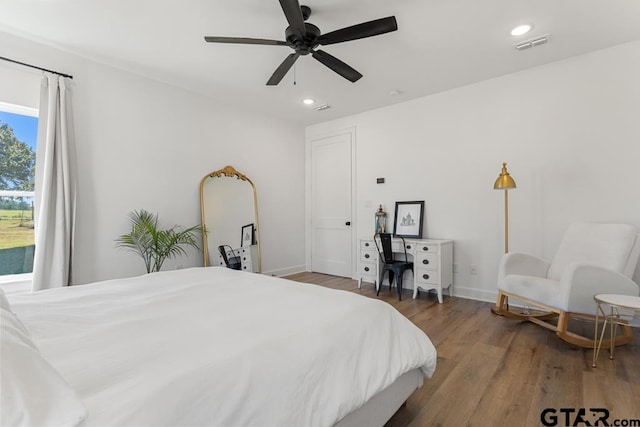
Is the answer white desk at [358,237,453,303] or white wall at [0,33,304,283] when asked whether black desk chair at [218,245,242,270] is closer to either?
white wall at [0,33,304,283]

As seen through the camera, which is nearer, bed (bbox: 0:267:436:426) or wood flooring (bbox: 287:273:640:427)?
bed (bbox: 0:267:436:426)

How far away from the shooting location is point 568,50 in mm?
2969

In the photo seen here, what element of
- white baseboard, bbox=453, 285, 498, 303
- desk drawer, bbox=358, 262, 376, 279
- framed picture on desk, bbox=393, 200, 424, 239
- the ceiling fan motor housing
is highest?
the ceiling fan motor housing

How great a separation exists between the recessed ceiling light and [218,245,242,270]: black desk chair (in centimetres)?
392

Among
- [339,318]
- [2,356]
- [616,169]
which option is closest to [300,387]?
[339,318]

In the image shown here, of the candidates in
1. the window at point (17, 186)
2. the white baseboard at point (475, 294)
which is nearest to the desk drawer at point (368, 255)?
the white baseboard at point (475, 294)

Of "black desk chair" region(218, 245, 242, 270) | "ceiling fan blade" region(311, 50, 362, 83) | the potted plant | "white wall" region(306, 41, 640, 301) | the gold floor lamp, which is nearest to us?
"ceiling fan blade" region(311, 50, 362, 83)

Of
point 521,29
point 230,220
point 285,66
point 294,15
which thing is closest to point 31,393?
point 294,15

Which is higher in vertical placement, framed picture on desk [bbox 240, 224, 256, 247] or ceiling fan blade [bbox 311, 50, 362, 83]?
ceiling fan blade [bbox 311, 50, 362, 83]

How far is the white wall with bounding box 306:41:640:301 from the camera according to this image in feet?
9.61

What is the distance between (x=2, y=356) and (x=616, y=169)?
167 inches

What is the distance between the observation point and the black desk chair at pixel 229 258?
415 centimetres

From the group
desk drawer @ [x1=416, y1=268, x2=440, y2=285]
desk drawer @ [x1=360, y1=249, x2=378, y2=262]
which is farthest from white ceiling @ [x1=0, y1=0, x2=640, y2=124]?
desk drawer @ [x1=416, y1=268, x2=440, y2=285]

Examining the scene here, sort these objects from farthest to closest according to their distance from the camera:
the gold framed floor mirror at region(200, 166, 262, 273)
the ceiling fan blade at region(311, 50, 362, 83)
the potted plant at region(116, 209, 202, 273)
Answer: the gold framed floor mirror at region(200, 166, 262, 273) < the potted plant at region(116, 209, 202, 273) < the ceiling fan blade at region(311, 50, 362, 83)
